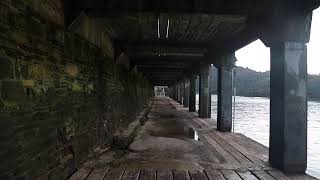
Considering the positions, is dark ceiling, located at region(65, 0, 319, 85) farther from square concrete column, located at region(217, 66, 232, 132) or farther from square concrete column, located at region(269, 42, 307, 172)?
square concrete column, located at region(269, 42, 307, 172)

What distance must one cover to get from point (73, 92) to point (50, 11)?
1.44 metres

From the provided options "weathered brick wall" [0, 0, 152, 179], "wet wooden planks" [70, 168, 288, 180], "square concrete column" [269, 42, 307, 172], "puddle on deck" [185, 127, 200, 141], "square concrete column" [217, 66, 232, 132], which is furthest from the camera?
"square concrete column" [217, 66, 232, 132]

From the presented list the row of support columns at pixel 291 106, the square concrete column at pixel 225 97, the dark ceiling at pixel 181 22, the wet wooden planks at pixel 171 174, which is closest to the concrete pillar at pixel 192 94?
the dark ceiling at pixel 181 22

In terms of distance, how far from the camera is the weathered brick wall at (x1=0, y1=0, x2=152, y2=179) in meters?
3.44

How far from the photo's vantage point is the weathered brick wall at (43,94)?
344cm

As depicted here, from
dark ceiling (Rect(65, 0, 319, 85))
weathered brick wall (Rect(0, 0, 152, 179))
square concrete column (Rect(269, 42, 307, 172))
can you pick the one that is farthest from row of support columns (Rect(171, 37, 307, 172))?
weathered brick wall (Rect(0, 0, 152, 179))

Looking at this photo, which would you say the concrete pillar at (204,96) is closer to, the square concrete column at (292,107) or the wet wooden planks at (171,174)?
the square concrete column at (292,107)

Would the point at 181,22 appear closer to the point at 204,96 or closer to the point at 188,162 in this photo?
the point at 188,162

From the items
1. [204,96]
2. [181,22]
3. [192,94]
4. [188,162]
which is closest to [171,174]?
[188,162]

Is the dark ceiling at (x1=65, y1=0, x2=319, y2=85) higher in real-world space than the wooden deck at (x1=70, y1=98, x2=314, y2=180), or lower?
higher

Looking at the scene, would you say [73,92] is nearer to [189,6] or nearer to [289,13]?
[189,6]

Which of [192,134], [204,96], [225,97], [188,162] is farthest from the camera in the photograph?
[204,96]

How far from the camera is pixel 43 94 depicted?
4.38m

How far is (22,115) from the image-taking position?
3752 mm
